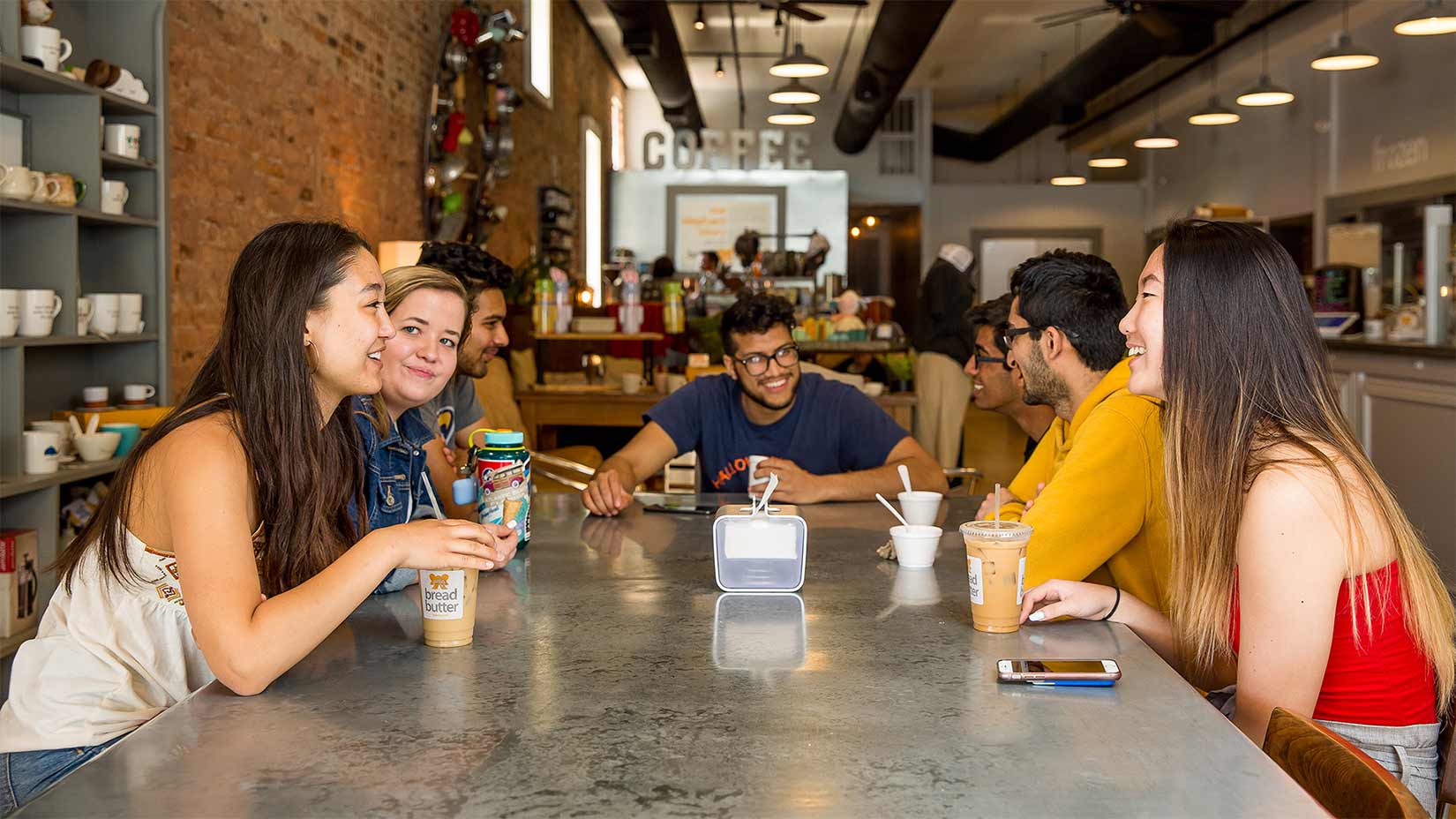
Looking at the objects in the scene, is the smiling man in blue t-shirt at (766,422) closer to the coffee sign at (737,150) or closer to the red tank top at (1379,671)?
the red tank top at (1379,671)

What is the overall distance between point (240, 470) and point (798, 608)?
831 mm

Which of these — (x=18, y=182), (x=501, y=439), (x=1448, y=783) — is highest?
(x=18, y=182)

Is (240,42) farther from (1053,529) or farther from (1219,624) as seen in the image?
(1219,624)

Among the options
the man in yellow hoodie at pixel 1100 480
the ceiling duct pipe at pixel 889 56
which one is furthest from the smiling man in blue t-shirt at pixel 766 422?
the ceiling duct pipe at pixel 889 56

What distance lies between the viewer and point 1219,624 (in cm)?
177

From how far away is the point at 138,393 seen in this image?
4004mm

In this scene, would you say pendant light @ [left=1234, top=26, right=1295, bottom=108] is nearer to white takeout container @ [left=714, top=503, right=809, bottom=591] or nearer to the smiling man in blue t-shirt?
the smiling man in blue t-shirt

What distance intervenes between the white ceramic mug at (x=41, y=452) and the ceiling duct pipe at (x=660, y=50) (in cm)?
594

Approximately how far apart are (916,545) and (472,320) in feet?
5.98

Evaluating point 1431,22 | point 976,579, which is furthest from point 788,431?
point 1431,22

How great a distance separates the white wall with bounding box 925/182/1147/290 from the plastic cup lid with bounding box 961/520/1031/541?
1436 centimetres

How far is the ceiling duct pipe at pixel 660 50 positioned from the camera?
Result: 894cm

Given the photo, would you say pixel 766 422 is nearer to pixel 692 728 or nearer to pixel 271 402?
pixel 271 402

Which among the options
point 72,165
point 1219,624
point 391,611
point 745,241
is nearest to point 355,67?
point 72,165
